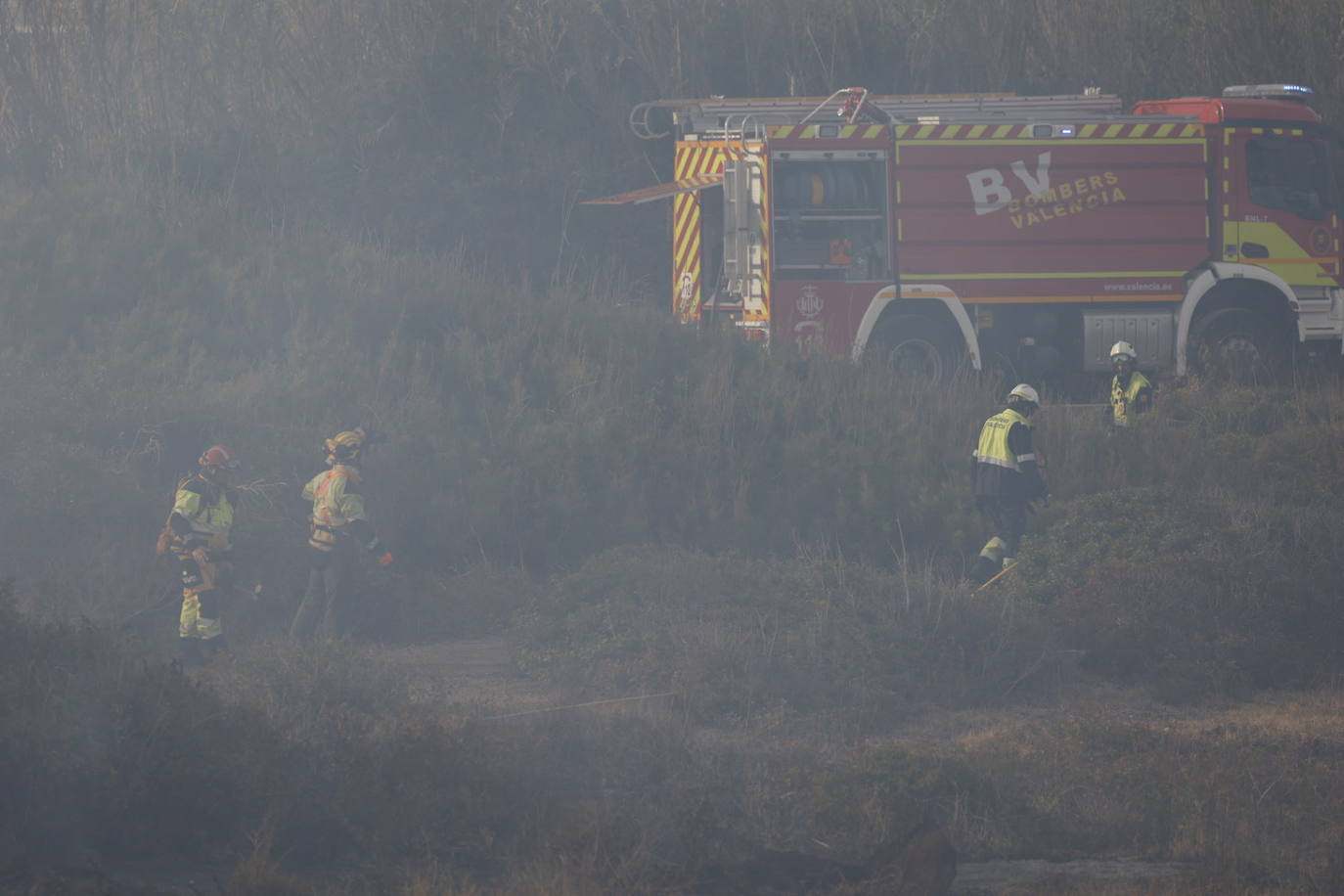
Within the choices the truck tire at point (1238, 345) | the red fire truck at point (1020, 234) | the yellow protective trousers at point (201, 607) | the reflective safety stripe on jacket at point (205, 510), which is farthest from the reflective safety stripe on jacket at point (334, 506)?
the truck tire at point (1238, 345)

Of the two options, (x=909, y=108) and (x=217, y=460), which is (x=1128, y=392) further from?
(x=217, y=460)

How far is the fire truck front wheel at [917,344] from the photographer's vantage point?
15.9 metres

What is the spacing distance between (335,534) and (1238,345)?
1167cm

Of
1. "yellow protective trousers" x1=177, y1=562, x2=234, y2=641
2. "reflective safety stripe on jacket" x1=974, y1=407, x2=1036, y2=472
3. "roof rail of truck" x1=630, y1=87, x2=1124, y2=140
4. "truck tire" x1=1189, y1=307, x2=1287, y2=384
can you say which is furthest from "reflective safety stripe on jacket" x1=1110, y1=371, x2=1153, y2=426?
"yellow protective trousers" x1=177, y1=562, x2=234, y2=641

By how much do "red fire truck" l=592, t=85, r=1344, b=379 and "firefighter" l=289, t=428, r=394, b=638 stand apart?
6684mm

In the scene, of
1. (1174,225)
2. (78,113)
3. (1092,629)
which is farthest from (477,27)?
(1092,629)

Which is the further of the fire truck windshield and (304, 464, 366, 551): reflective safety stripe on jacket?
the fire truck windshield

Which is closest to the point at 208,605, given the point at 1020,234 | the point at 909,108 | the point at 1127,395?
the point at 1127,395

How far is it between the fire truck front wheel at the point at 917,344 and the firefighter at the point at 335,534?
7.72m

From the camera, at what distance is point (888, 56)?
2266cm

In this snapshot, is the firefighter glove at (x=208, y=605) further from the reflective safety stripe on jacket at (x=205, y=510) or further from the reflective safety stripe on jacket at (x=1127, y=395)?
the reflective safety stripe on jacket at (x=1127, y=395)

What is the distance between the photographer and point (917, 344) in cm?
1608

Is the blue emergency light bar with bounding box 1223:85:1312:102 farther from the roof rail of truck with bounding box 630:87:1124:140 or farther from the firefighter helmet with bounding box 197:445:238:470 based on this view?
the firefighter helmet with bounding box 197:445:238:470

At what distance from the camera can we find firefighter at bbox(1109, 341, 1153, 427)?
44.5 ft
